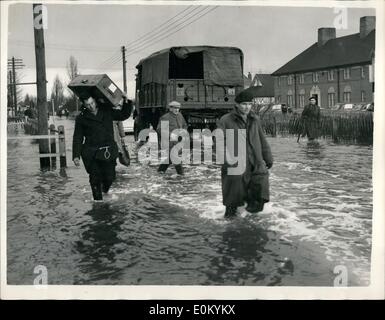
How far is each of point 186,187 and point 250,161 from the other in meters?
2.50

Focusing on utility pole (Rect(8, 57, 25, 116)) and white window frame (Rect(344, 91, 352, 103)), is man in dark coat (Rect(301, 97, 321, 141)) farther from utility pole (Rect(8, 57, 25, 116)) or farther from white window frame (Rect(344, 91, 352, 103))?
utility pole (Rect(8, 57, 25, 116))

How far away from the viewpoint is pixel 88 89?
21.8 feet

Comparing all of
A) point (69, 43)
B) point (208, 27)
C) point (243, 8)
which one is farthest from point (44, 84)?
point (243, 8)

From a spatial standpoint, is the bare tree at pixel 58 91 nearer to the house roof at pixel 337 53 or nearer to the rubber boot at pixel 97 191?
the rubber boot at pixel 97 191

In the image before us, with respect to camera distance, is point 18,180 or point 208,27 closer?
point 208,27

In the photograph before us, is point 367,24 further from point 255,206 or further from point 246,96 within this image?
point 255,206

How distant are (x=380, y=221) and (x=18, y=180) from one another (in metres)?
5.26

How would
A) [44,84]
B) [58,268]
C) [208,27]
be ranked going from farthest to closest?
[44,84], [208,27], [58,268]

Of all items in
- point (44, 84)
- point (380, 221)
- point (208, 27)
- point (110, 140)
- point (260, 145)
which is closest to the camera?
point (380, 221)

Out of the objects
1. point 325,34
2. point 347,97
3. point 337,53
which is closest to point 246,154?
point 325,34

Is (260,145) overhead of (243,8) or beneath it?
beneath

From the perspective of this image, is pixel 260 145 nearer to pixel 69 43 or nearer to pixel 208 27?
pixel 208 27

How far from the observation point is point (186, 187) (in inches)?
325
